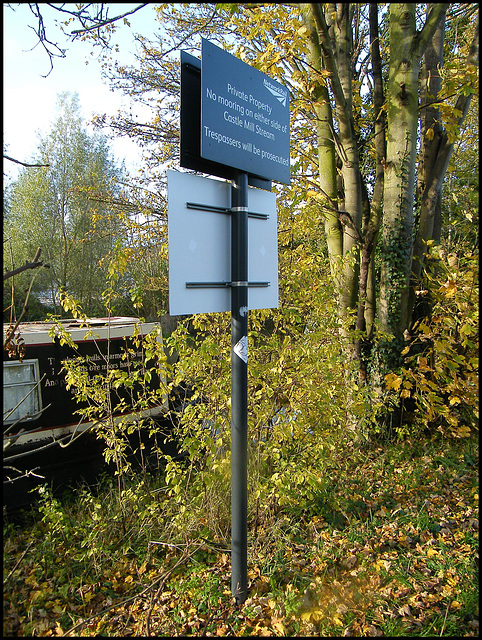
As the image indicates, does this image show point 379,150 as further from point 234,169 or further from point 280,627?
point 280,627

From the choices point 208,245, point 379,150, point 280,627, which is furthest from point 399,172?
point 280,627

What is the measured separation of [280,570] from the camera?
3.32 meters

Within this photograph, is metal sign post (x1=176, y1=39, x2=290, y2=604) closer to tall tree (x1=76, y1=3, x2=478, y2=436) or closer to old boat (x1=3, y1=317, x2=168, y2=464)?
tall tree (x1=76, y1=3, x2=478, y2=436)

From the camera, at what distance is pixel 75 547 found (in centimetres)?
417

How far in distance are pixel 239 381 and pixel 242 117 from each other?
1.64m

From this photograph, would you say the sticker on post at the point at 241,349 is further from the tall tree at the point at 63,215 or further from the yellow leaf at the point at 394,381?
the tall tree at the point at 63,215

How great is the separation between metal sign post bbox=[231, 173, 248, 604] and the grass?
306 mm

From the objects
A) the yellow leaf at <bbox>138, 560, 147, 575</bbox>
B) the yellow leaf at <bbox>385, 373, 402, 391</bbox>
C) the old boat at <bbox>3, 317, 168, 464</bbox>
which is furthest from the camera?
the old boat at <bbox>3, 317, 168, 464</bbox>

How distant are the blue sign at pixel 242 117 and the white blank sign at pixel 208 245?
7.2 inches

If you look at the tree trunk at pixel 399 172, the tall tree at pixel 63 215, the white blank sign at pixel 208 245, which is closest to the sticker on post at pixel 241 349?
the white blank sign at pixel 208 245

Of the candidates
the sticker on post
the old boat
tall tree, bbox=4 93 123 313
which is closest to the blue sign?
the sticker on post

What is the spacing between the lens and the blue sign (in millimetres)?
2646

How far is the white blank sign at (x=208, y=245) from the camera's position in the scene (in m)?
2.59

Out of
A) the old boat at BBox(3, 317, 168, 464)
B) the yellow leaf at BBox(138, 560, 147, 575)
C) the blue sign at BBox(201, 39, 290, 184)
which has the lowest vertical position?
the yellow leaf at BBox(138, 560, 147, 575)
